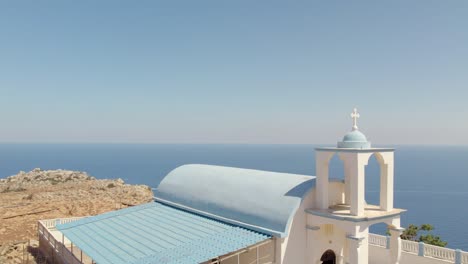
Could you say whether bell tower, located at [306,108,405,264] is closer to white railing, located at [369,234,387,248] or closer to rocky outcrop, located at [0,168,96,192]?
white railing, located at [369,234,387,248]

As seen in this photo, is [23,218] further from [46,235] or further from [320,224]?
[320,224]

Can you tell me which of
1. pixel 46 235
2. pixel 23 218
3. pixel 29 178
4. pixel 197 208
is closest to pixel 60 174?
pixel 29 178

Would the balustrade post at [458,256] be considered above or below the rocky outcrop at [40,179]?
above

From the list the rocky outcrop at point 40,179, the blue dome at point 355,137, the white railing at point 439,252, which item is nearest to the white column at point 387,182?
the blue dome at point 355,137

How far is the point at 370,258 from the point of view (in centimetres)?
1927

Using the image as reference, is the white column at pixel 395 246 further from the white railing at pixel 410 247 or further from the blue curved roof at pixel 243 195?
the blue curved roof at pixel 243 195

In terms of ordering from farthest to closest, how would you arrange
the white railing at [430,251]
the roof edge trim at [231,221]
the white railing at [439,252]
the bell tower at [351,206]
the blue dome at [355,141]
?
the white railing at [439,252]
the white railing at [430,251]
the blue dome at [355,141]
the roof edge trim at [231,221]
the bell tower at [351,206]

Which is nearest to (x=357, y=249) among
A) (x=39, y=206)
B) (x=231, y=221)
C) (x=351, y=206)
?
(x=351, y=206)

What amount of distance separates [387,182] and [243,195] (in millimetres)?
6347

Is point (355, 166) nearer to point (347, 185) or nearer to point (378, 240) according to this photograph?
point (347, 185)

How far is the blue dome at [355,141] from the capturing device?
1533 cm

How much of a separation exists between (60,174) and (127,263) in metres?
59.3

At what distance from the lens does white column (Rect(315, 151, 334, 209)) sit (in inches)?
613

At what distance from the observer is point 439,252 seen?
1711 centimetres
